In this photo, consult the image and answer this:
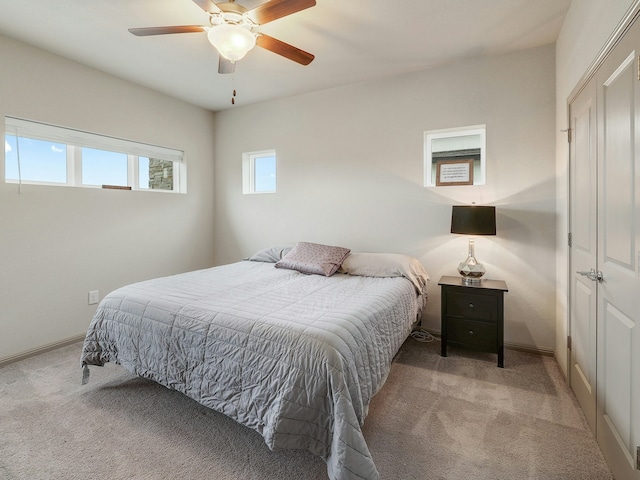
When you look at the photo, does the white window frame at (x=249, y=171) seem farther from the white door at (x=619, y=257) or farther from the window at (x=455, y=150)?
the white door at (x=619, y=257)

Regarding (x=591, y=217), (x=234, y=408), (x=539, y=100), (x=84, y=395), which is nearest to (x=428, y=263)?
(x=591, y=217)

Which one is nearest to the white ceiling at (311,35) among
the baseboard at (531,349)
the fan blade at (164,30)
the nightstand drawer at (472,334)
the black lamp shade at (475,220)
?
the fan blade at (164,30)

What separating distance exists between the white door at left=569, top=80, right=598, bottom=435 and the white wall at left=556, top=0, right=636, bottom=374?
162 millimetres

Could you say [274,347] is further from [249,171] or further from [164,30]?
[249,171]

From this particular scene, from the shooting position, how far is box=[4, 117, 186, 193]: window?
2.65 m

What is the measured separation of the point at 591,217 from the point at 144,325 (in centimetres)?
267

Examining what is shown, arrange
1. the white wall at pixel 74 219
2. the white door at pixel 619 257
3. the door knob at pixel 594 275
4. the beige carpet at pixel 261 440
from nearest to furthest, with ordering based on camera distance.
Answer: the white door at pixel 619 257 → the beige carpet at pixel 261 440 → the door knob at pixel 594 275 → the white wall at pixel 74 219

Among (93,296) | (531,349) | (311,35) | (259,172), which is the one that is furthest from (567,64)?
(93,296)

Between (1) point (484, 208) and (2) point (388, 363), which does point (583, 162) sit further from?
(2) point (388, 363)

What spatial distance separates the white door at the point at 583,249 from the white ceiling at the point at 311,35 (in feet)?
2.78

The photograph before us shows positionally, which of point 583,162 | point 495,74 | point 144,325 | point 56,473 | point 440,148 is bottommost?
point 56,473

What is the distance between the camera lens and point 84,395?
2098 millimetres

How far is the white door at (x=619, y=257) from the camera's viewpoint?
128cm

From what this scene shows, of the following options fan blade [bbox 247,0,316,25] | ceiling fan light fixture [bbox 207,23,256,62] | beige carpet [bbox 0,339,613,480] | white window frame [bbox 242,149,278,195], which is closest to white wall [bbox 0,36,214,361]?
beige carpet [bbox 0,339,613,480]
